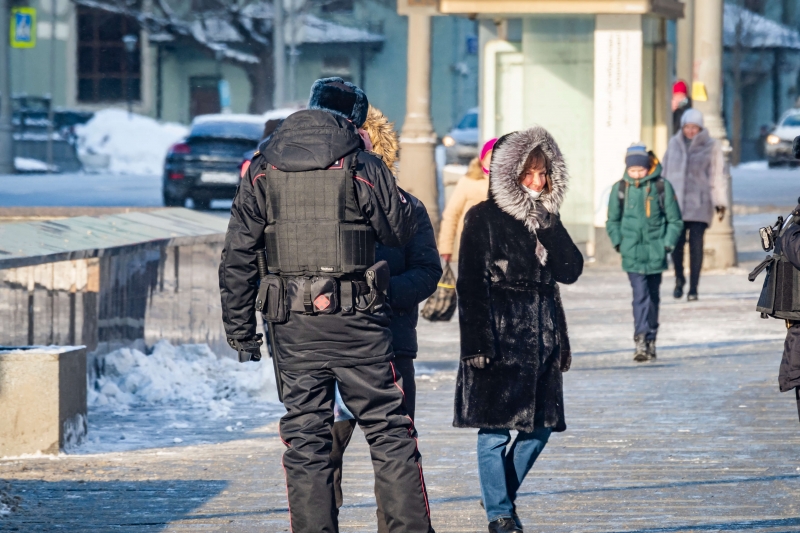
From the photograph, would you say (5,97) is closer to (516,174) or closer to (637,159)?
(637,159)

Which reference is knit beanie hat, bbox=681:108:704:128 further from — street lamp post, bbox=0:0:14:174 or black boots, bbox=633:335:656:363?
street lamp post, bbox=0:0:14:174

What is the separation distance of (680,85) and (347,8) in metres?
36.7

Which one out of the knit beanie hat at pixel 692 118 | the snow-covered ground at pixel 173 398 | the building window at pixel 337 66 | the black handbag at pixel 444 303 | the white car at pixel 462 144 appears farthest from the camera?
the building window at pixel 337 66

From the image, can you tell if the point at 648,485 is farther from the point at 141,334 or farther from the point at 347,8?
the point at 347,8

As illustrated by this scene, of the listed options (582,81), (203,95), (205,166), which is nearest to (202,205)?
(205,166)

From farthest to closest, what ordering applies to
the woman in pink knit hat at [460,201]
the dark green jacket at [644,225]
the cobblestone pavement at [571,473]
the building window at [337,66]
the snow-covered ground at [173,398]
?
the building window at [337,66] < the dark green jacket at [644,225] < the woman in pink knit hat at [460,201] < the snow-covered ground at [173,398] < the cobblestone pavement at [571,473]

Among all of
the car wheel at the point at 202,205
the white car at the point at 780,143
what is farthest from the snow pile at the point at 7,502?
the white car at the point at 780,143

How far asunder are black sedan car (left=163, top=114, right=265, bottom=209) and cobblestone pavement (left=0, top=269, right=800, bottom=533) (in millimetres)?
14617

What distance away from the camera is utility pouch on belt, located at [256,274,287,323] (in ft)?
15.4

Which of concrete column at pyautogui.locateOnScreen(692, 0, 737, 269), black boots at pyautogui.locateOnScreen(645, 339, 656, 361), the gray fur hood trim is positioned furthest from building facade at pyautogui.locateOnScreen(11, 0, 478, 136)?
the gray fur hood trim

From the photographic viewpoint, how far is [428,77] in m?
19.6

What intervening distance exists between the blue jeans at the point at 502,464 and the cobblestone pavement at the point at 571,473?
0.24 m

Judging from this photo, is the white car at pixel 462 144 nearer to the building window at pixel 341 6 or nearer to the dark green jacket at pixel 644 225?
the building window at pixel 341 6

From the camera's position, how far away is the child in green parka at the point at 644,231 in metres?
9.81
